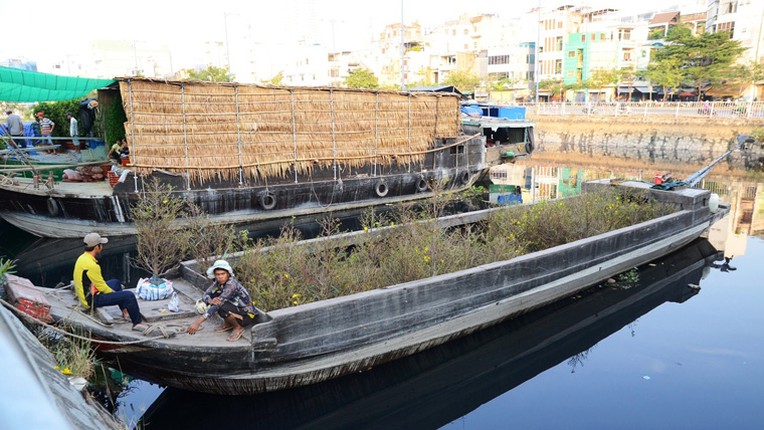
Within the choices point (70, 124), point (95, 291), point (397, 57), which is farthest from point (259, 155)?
point (397, 57)

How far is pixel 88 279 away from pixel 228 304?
162 cm

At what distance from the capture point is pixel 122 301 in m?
5.68

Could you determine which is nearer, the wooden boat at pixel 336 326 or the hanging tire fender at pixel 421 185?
the wooden boat at pixel 336 326

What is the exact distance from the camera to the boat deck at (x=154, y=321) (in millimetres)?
5445

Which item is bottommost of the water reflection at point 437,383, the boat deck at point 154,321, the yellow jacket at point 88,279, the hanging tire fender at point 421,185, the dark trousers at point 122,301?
the water reflection at point 437,383

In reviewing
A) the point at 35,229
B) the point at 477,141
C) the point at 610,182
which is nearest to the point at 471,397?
the point at 610,182

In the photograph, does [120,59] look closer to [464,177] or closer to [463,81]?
[463,81]

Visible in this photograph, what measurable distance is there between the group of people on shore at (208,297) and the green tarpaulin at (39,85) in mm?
7453

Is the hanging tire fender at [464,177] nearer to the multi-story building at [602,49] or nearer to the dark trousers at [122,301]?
the dark trousers at [122,301]

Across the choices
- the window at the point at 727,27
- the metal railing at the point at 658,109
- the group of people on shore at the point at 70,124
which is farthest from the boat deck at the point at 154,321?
the window at the point at 727,27

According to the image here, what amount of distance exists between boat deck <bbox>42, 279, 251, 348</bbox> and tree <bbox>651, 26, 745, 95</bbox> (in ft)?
137

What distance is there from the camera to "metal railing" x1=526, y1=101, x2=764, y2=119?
29312 mm

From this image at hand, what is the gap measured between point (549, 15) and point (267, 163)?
50.5 m

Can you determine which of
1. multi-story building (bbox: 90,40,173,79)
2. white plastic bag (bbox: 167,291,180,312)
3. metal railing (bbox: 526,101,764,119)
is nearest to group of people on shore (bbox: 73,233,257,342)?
white plastic bag (bbox: 167,291,180,312)
